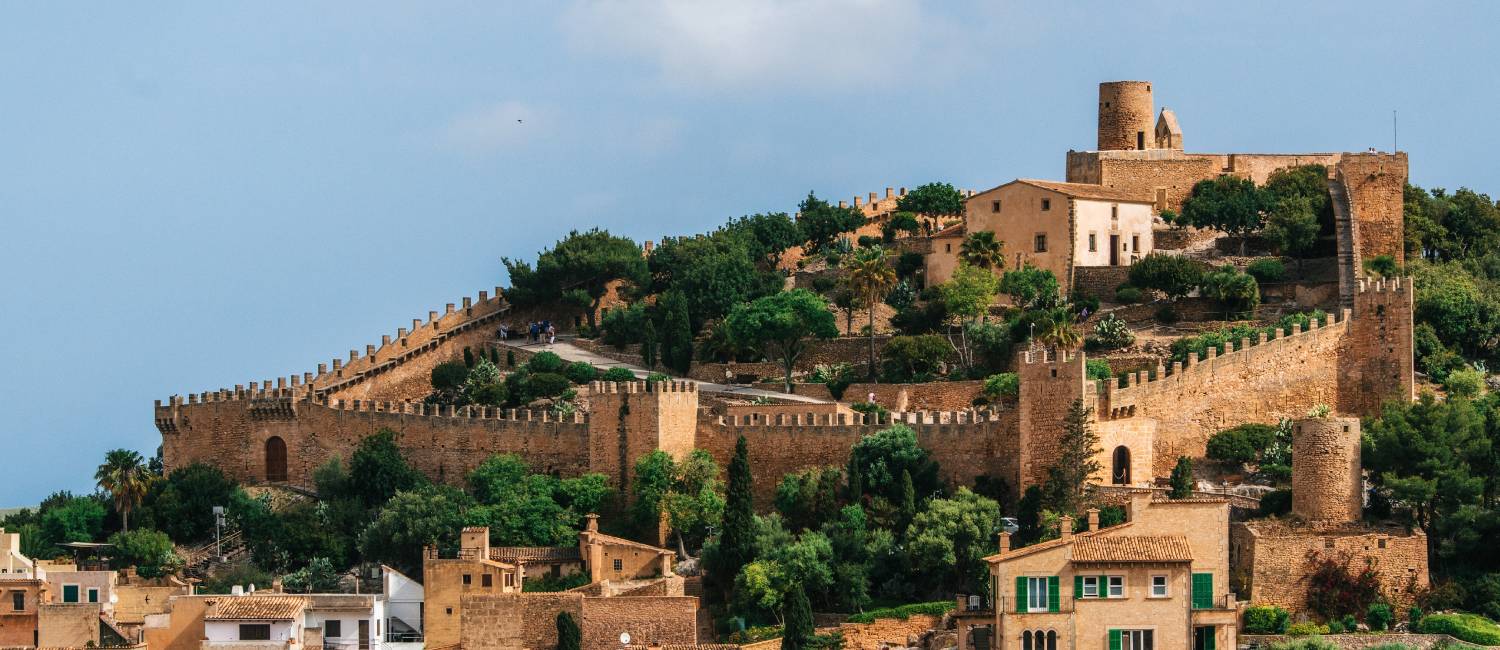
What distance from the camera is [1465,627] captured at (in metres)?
54.5

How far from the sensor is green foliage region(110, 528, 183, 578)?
2677 inches

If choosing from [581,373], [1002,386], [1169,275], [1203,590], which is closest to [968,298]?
[1169,275]

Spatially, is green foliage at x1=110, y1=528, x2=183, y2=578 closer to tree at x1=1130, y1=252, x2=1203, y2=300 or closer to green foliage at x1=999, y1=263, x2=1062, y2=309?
green foliage at x1=999, y1=263, x2=1062, y2=309

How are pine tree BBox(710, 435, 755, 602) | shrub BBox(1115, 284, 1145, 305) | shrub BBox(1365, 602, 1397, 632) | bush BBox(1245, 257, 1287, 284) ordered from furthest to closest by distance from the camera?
shrub BBox(1115, 284, 1145, 305), bush BBox(1245, 257, 1287, 284), pine tree BBox(710, 435, 755, 602), shrub BBox(1365, 602, 1397, 632)

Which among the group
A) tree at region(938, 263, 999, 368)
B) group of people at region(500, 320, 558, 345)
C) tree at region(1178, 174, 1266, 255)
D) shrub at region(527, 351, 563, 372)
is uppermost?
tree at region(1178, 174, 1266, 255)

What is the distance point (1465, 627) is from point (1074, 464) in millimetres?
8446

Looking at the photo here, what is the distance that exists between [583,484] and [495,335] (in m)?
16.3

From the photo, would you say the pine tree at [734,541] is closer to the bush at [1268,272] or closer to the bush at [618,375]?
the bush at [618,375]

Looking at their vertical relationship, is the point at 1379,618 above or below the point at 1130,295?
below

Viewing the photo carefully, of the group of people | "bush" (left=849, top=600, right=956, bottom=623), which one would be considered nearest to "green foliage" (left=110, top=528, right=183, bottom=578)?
the group of people

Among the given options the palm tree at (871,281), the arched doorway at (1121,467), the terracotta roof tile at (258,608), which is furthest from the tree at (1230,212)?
the terracotta roof tile at (258,608)

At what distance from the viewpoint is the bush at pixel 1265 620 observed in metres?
54.9

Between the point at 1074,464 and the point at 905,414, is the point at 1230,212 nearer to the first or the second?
the point at 905,414

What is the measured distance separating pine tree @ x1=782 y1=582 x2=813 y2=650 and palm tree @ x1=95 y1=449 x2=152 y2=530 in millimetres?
20374
